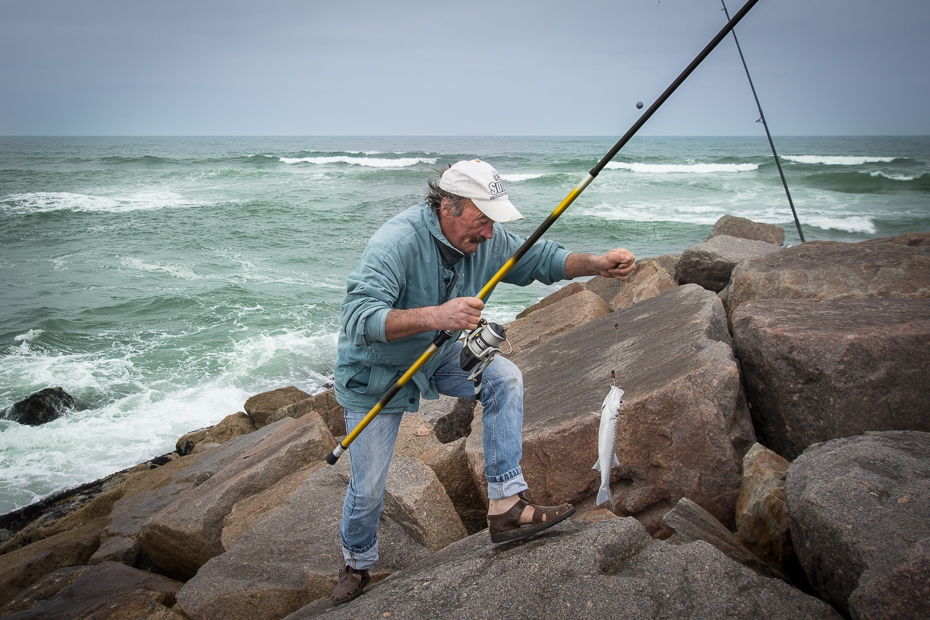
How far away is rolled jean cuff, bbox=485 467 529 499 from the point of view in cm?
271

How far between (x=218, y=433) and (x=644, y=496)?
224 inches

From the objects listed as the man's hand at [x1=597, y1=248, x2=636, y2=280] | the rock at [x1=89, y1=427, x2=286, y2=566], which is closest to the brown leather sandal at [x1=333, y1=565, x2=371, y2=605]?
the man's hand at [x1=597, y1=248, x2=636, y2=280]

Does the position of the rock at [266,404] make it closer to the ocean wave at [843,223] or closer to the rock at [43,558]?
the rock at [43,558]

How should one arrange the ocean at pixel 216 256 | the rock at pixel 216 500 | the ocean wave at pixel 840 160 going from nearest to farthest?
1. the rock at pixel 216 500
2. the ocean at pixel 216 256
3. the ocean wave at pixel 840 160

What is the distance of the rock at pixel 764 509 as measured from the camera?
2900mm

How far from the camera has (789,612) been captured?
7.09 feet

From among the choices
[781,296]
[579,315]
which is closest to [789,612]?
[781,296]

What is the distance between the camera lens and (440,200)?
2.87m

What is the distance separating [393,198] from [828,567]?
25.5 meters

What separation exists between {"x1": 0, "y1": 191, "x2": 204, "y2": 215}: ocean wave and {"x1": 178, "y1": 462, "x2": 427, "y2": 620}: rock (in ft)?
82.1

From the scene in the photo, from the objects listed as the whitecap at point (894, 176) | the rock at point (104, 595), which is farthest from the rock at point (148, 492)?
the whitecap at point (894, 176)

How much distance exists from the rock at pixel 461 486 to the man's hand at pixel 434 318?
74.6 inches

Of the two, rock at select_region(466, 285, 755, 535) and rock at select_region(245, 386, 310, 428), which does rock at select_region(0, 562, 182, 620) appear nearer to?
rock at select_region(466, 285, 755, 535)

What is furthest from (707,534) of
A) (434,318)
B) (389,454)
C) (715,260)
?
(715,260)
